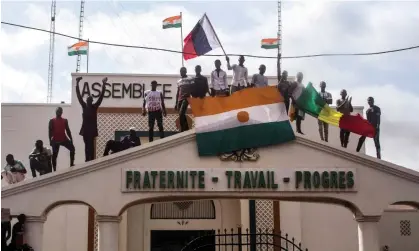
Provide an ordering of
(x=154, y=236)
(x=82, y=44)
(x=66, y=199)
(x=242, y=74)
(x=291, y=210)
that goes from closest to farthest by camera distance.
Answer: (x=66, y=199) → (x=242, y=74) → (x=291, y=210) → (x=154, y=236) → (x=82, y=44)

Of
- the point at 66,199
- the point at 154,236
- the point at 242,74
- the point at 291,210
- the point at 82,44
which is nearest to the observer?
the point at 66,199

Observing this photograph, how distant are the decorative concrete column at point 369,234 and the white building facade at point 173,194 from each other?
0.02 meters

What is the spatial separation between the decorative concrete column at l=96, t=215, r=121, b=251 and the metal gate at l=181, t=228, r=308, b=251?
1.49 meters

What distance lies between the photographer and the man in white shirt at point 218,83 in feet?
47.3

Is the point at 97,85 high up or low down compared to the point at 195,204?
up

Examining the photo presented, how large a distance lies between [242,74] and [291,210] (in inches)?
214

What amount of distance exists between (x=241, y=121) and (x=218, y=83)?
0.97 m

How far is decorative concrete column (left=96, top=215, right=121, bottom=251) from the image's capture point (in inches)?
532

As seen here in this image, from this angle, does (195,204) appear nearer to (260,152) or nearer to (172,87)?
(172,87)

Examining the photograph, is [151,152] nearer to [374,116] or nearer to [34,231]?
[34,231]

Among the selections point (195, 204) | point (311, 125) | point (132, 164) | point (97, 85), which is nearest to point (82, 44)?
point (97, 85)

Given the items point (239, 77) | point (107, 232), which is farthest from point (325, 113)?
point (107, 232)

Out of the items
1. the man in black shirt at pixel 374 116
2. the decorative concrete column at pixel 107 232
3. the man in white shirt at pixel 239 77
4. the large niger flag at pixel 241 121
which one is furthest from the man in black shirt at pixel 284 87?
the decorative concrete column at pixel 107 232

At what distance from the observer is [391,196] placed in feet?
45.7
